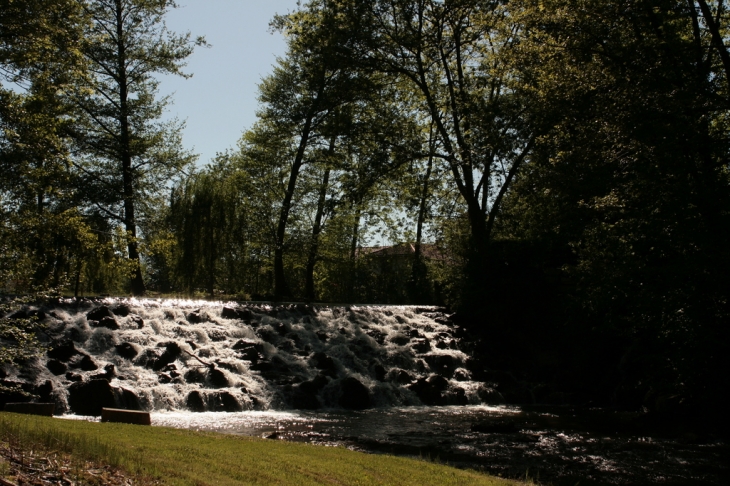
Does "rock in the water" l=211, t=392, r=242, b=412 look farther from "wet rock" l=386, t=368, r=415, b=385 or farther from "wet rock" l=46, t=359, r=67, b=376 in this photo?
"wet rock" l=386, t=368, r=415, b=385

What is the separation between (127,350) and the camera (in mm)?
16953

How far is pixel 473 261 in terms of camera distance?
90.4 feet

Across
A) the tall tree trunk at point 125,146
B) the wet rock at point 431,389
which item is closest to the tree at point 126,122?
the tall tree trunk at point 125,146

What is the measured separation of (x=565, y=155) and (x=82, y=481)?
15.3m

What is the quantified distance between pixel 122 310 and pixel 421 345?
384 inches

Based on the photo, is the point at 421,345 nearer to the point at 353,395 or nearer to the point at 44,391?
the point at 353,395

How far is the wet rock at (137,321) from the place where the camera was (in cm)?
1858

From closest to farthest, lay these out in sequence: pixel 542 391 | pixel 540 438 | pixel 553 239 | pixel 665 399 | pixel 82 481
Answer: pixel 82 481, pixel 540 438, pixel 665 399, pixel 542 391, pixel 553 239

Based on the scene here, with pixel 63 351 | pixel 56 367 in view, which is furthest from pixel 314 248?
pixel 56 367

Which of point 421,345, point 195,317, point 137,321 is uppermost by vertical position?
point 195,317

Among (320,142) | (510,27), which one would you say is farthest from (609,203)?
(320,142)

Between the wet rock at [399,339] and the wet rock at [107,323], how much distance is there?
29.7 ft

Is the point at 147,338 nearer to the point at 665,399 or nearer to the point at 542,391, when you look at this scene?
the point at 542,391

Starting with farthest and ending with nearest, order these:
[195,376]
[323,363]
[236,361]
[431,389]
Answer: [323,363], [431,389], [236,361], [195,376]
